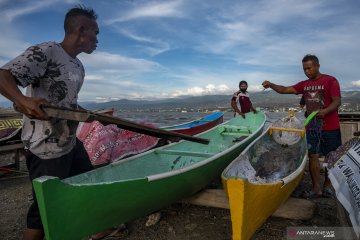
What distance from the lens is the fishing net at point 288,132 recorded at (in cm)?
671

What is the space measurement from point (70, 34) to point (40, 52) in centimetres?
52

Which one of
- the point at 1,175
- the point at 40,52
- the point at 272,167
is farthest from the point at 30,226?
the point at 1,175

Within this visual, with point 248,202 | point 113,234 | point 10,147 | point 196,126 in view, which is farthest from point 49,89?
point 196,126

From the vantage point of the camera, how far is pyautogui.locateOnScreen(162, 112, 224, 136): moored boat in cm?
1001

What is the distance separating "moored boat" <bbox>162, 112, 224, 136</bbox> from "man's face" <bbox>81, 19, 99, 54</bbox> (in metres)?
6.05

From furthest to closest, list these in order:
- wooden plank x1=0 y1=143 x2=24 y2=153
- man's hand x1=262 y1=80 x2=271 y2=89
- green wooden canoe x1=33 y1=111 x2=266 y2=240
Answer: wooden plank x1=0 y1=143 x2=24 y2=153 → man's hand x1=262 y1=80 x2=271 y2=89 → green wooden canoe x1=33 y1=111 x2=266 y2=240

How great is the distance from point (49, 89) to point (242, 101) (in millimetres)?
9208

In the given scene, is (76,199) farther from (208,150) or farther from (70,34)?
(208,150)

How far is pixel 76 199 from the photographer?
2822mm

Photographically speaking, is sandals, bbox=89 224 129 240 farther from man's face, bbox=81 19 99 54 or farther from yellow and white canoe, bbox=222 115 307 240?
man's face, bbox=81 19 99 54

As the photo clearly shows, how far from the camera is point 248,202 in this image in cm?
325

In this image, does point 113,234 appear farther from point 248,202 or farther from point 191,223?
point 248,202

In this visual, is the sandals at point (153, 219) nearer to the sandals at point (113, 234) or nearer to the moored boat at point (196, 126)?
the sandals at point (113, 234)

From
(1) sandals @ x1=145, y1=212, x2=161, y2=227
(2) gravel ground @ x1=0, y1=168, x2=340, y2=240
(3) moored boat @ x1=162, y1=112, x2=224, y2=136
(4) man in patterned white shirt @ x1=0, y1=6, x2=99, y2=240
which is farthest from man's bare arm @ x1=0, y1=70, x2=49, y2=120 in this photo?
(3) moored boat @ x1=162, y1=112, x2=224, y2=136
